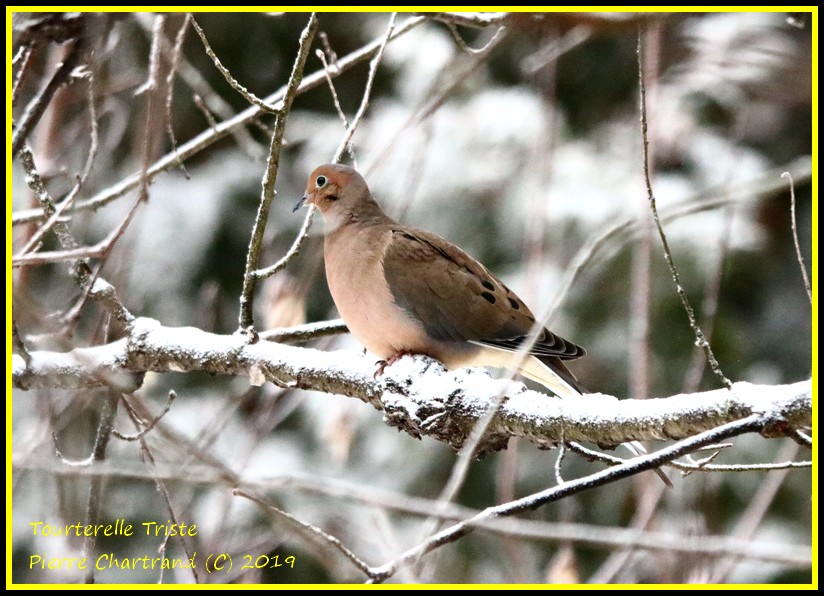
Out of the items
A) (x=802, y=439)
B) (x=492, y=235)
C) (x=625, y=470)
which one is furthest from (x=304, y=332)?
(x=492, y=235)

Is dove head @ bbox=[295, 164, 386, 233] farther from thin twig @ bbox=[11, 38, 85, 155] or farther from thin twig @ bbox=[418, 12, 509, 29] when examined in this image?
thin twig @ bbox=[11, 38, 85, 155]

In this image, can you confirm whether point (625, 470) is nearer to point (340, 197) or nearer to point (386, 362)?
point (386, 362)

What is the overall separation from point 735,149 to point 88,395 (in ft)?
6.37

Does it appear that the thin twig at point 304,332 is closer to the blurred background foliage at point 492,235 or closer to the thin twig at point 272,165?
the thin twig at point 272,165

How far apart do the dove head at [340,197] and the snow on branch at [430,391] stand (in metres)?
0.76

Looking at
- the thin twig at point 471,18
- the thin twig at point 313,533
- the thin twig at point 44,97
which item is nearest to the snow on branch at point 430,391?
the thin twig at point 313,533

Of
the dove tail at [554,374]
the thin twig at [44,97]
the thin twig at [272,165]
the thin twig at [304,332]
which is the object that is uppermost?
the thin twig at [44,97]

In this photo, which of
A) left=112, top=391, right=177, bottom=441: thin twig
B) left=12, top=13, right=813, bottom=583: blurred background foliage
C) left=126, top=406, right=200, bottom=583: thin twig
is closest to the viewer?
left=112, top=391, right=177, bottom=441: thin twig

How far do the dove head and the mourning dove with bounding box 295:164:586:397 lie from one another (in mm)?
97

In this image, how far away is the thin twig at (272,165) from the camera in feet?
6.72

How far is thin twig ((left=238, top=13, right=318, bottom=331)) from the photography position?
6.72ft

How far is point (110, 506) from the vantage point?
187 inches

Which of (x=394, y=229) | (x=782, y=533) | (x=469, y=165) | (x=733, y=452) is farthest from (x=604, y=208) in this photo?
(x=394, y=229)

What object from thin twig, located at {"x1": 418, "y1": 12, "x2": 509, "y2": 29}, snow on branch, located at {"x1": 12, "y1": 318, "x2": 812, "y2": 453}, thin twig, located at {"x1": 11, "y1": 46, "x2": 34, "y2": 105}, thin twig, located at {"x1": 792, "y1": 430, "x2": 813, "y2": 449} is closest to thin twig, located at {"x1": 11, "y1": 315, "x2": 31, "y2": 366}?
snow on branch, located at {"x1": 12, "y1": 318, "x2": 812, "y2": 453}
